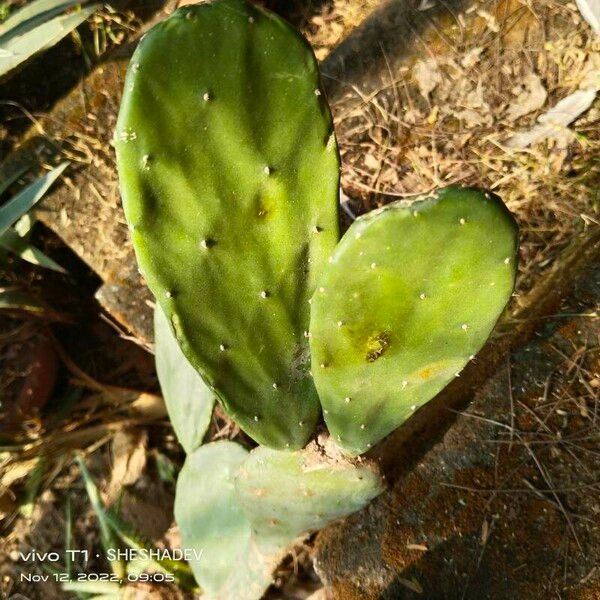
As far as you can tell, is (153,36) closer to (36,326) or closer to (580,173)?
(580,173)

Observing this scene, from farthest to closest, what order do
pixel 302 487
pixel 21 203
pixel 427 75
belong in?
1. pixel 21 203
2. pixel 427 75
3. pixel 302 487

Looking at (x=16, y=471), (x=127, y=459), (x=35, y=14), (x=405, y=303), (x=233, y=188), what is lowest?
(x=127, y=459)

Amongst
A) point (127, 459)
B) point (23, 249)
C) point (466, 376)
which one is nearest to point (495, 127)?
point (466, 376)

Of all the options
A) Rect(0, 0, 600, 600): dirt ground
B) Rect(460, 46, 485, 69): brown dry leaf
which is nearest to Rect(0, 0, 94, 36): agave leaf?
Rect(0, 0, 600, 600): dirt ground

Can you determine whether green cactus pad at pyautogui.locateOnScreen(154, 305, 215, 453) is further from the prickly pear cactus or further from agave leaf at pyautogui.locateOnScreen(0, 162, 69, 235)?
agave leaf at pyautogui.locateOnScreen(0, 162, 69, 235)

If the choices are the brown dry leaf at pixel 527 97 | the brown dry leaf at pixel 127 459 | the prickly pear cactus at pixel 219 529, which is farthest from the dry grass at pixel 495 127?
the brown dry leaf at pixel 127 459

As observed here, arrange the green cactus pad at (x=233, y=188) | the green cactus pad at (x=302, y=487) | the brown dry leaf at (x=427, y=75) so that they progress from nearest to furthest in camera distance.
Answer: the green cactus pad at (x=233, y=188)
the green cactus pad at (x=302, y=487)
the brown dry leaf at (x=427, y=75)

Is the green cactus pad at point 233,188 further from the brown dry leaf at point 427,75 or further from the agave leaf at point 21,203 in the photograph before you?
the agave leaf at point 21,203

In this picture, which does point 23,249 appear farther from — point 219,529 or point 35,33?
point 219,529
